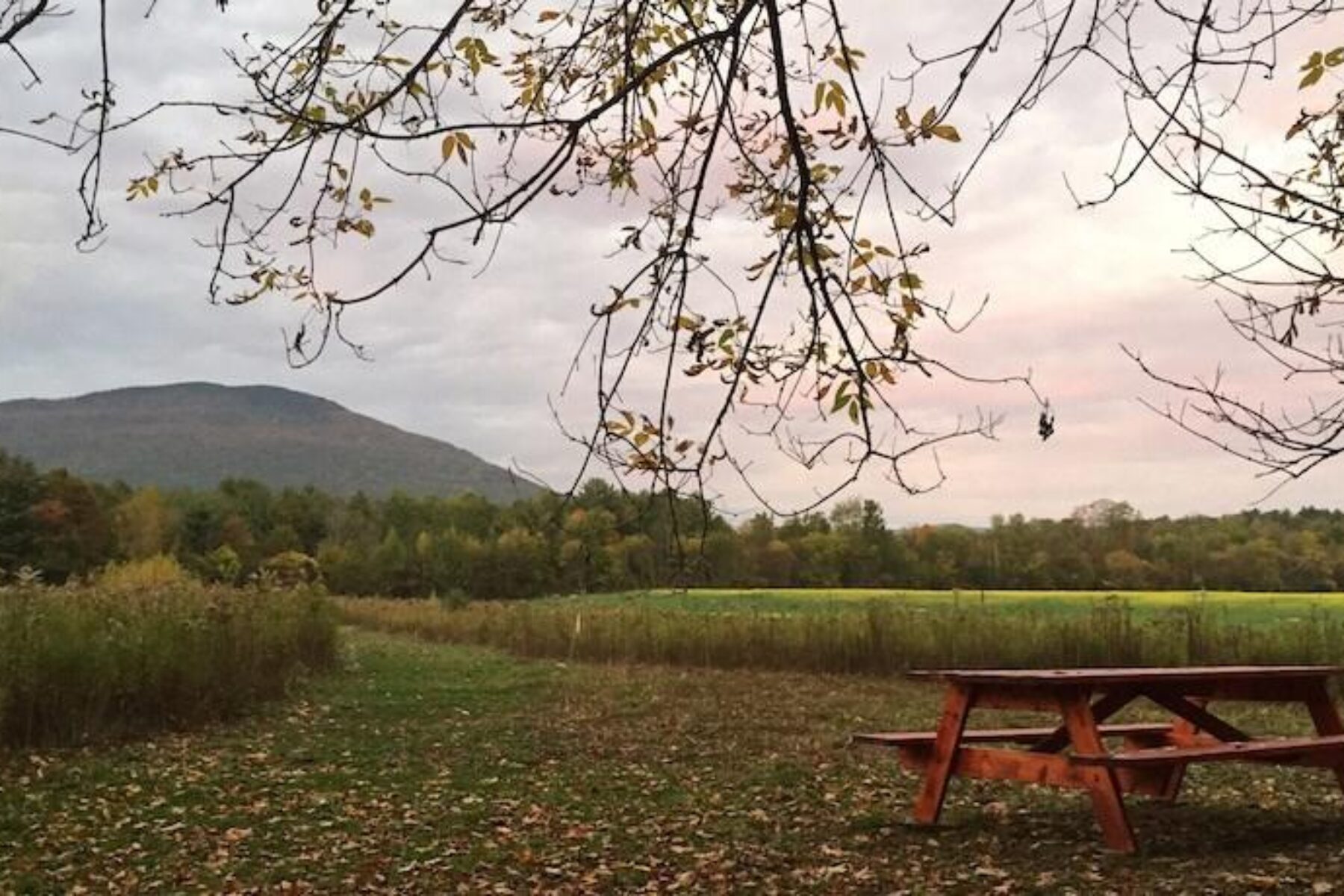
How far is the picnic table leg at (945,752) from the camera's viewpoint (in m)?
6.22

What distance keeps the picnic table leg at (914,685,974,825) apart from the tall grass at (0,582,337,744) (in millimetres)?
6773

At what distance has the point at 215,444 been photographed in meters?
160

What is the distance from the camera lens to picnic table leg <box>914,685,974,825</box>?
6219 millimetres

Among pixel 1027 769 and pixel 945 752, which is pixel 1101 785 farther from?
pixel 945 752

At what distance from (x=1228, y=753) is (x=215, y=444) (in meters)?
165

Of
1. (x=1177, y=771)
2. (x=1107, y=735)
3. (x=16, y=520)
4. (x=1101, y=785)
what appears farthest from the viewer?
(x=16, y=520)

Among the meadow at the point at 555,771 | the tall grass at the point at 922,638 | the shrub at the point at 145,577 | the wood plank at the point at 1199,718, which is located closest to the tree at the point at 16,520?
the shrub at the point at 145,577

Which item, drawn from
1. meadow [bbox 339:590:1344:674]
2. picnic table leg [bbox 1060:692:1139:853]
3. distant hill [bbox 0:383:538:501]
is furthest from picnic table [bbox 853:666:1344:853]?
distant hill [bbox 0:383:538:501]

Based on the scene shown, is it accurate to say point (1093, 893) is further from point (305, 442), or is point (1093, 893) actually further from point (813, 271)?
point (305, 442)

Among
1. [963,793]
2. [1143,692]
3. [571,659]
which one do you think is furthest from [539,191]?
[571,659]

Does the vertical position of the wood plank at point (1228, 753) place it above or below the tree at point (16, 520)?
below

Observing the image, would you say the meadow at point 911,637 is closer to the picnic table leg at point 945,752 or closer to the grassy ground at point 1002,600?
the grassy ground at point 1002,600

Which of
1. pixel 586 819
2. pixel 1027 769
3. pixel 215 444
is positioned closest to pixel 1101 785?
pixel 1027 769

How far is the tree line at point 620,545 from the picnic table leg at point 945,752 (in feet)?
3.08
